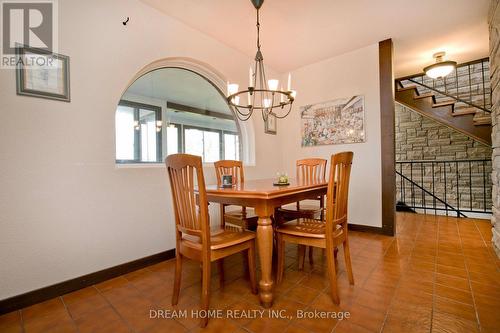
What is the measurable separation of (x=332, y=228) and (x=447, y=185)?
4749 millimetres

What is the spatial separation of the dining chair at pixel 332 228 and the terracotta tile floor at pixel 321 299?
204 mm

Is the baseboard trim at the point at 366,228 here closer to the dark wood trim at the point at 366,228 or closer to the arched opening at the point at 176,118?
the dark wood trim at the point at 366,228

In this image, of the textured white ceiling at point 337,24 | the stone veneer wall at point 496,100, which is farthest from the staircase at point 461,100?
the stone veneer wall at point 496,100

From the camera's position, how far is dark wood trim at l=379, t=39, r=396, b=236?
9.75 feet

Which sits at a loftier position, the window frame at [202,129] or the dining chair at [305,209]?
the window frame at [202,129]

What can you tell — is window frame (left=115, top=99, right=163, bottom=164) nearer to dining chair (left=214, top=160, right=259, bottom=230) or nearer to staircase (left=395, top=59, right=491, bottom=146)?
dining chair (left=214, top=160, right=259, bottom=230)

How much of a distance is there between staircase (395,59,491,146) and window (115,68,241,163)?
3.28 metres

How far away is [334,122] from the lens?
11.4ft

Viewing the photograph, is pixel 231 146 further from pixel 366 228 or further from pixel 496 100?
pixel 496 100

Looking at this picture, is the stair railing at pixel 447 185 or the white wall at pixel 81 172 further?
the stair railing at pixel 447 185

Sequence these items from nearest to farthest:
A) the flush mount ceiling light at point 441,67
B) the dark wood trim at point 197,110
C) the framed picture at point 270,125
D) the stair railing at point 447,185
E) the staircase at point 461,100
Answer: the dark wood trim at point 197,110 → the flush mount ceiling light at point 441,67 → the staircase at point 461,100 → the framed picture at point 270,125 → the stair railing at point 447,185

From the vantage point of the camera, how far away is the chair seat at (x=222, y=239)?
4.59ft

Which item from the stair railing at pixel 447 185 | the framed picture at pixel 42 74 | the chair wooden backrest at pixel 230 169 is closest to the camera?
the framed picture at pixel 42 74

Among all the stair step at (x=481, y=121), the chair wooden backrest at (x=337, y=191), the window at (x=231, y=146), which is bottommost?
the chair wooden backrest at (x=337, y=191)
